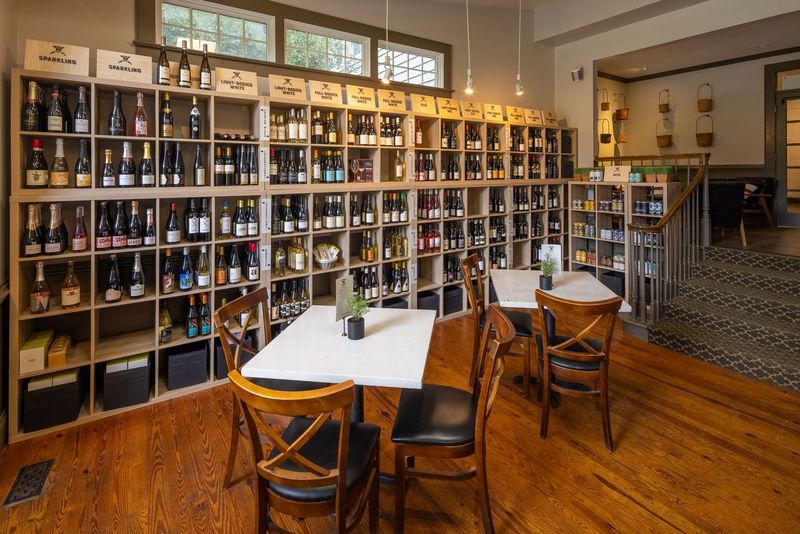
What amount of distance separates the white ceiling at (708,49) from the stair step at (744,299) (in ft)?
8.96

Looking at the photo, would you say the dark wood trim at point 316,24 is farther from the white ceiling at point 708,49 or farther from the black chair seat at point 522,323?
the black chair seat at point 522,323

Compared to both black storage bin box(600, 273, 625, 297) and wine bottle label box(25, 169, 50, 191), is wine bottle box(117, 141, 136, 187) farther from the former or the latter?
black storage bin box(600, 273, 625, 297)

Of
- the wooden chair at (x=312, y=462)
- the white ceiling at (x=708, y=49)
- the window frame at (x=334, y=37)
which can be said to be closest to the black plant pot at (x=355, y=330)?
the wooden chair at (x=312, y=462)

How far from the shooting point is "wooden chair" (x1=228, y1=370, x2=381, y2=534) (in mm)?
1261

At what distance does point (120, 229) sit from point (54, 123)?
0.72 m

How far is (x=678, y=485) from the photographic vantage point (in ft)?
7.12

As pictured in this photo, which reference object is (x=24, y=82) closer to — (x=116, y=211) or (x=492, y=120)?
(x=116, y=211)

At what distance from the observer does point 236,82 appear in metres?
3.28

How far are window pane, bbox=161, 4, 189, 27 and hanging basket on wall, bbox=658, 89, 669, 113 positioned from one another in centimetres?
746

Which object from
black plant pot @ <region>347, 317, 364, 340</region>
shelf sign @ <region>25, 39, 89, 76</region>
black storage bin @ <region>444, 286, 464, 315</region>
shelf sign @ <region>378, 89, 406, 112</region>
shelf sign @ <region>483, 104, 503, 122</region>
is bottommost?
black storage bin @ <region>444, 286, 464, 315</region>

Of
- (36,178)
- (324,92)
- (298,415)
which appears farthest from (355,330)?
(324,92)

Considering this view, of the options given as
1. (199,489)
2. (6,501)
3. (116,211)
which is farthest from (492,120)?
(6,501)

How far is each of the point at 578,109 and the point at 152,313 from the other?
5.54 meters

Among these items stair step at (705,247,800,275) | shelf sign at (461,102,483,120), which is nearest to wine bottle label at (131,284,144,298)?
shelf sign at (461,102,483,120)
